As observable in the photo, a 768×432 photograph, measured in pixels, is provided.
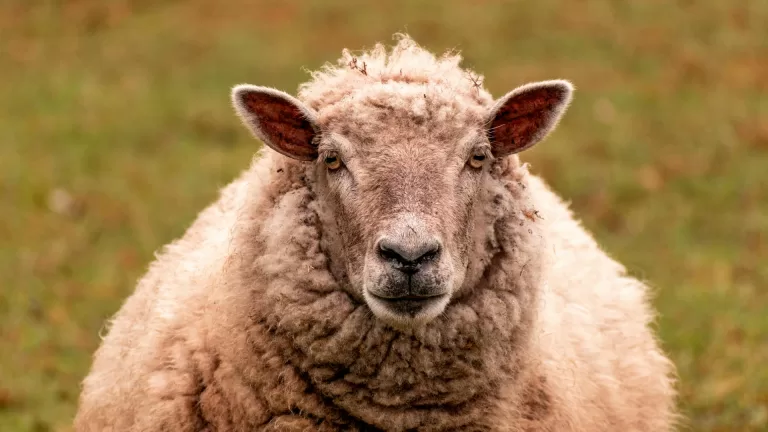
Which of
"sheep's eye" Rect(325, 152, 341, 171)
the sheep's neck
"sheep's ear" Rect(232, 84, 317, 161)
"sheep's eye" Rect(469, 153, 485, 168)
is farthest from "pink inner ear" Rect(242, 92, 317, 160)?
"sheep's eye" Rect(469, 153, 485, 168)

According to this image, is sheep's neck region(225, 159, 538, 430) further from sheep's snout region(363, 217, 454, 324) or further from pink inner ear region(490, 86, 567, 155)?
pink inner ear region(490, 86, 567, 155)

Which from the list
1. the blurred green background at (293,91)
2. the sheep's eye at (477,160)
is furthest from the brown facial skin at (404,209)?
the blurred green background at (293,91)

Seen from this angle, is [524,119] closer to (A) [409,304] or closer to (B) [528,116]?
(B) [528,116]

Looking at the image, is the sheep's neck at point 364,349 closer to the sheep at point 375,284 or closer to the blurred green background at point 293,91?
the sheep at point 375,284

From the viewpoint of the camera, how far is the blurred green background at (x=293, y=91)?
760 centimetres

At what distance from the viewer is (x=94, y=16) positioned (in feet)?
55.4

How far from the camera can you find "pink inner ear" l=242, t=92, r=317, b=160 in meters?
4.21

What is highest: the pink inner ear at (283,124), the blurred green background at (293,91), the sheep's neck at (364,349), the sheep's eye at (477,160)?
the blurred green background at (293,91)

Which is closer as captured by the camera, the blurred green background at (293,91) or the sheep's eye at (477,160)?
the sheep's eye at (477,160)

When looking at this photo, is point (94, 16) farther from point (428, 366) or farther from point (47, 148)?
point (428, 366)

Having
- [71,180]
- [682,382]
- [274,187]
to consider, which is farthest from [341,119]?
[71,180]

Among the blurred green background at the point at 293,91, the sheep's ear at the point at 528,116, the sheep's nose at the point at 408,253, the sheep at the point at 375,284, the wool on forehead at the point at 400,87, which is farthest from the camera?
the blurred green background at the point at 293,91

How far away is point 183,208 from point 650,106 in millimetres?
5560

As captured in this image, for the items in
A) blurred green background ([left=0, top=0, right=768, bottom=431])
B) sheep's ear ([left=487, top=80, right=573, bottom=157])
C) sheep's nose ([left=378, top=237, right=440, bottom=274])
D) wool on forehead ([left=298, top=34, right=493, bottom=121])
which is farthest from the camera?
blurred green background ([left=0, top=0, right=768, bottom=431])
